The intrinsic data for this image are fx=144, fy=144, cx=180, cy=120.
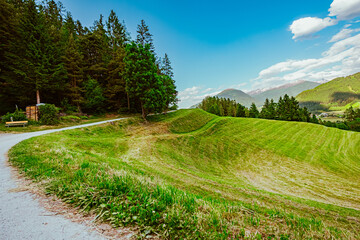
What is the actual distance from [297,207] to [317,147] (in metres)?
26.1

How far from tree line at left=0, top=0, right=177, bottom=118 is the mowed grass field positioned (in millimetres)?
8755

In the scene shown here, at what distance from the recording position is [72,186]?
3.25 meters

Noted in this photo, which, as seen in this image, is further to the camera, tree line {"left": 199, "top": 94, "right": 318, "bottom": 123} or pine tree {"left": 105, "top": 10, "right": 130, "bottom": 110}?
tree line {"left": 199, "top": 94, "right": 318, "bottom": 123}

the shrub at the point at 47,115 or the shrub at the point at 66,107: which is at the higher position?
the shrub at the point at 66,107

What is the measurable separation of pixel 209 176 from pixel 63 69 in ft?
98.7

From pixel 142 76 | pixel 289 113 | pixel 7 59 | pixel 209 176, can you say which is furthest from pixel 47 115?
pixel 289 113

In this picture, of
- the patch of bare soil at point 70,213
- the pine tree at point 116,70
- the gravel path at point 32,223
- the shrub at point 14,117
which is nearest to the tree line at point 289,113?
the pine tree at point 116,70

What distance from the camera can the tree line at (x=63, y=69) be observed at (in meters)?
21.8

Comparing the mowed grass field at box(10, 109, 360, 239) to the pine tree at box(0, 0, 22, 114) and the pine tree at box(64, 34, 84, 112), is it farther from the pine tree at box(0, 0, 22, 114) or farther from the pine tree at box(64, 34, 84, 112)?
the pine tree at box(0, 0, 22, 114)

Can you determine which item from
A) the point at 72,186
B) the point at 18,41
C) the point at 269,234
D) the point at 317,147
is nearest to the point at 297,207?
the point at 269,234

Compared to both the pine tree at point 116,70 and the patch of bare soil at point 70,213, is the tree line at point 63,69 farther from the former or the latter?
the patch of bare soil at point 70,213

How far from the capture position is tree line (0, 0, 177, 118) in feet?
71.6

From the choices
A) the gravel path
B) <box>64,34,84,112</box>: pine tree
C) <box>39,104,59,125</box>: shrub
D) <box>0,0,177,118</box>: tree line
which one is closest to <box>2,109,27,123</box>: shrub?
<box>39,104,59,125</box>: shrub

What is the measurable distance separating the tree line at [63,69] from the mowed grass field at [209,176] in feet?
28.7
